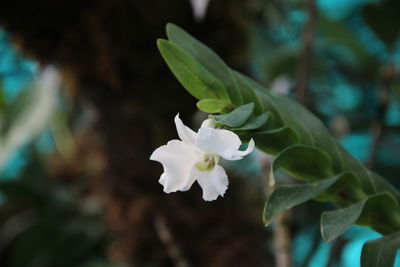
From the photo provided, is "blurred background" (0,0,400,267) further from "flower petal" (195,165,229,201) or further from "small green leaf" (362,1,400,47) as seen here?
"flower petal" (195,165,229,201)

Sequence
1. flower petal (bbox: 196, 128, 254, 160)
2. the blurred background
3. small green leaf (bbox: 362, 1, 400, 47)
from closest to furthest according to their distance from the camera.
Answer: flower petal (bbox: 196, 128, 254, 160), the blurred background, small green leaf (bbox: 362, 1, 400, 47)

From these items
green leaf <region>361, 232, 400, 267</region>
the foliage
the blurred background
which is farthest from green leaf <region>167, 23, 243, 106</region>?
the blurred background

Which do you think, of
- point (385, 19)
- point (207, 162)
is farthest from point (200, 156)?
point (385, 19)

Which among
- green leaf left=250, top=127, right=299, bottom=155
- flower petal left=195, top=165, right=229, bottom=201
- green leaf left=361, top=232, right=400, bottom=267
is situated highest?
flower petal left=195, top=165, right=229, bottom=201

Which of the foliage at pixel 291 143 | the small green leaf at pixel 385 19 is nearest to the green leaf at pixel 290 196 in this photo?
the foliage at pixel 291 143

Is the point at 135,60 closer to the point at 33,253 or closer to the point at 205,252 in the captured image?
the point at 205,252

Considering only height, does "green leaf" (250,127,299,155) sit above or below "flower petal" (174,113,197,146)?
below

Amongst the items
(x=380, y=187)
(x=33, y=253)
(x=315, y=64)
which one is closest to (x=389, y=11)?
(x=315, y=64)
